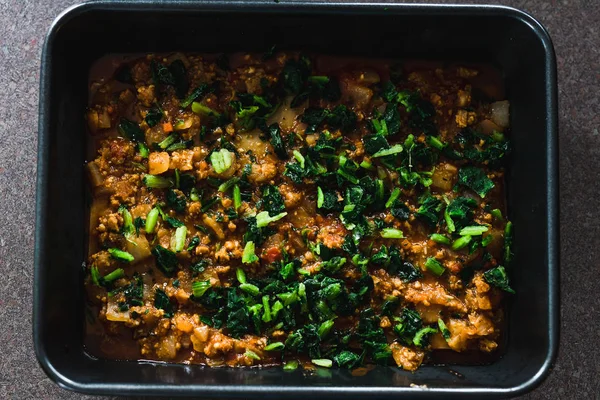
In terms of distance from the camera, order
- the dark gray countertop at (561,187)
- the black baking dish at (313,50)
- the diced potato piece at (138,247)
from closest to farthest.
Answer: the black baking dish at (313,50) < the diced potato piece at (138,247) < the dark gray countertop at (561,187)

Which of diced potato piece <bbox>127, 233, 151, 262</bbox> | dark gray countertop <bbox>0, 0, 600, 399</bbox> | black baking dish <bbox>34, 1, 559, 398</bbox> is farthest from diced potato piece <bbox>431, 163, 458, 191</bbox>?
diced potato piece <bbox>127, 233, 151, 262</bbox>

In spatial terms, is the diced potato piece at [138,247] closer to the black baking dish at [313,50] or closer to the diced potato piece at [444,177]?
the black baking dish at [313,50]

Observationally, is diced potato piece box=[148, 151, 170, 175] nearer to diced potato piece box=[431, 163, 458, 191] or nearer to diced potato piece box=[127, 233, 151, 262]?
diced potato piece box=[127, 233, 151, 262]

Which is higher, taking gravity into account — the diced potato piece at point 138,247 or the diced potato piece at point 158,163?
the diced potato piece at point 158,163

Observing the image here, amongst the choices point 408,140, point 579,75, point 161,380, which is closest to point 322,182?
point 408,140

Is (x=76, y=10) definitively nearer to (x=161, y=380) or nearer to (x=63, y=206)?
(x=63, y=206)

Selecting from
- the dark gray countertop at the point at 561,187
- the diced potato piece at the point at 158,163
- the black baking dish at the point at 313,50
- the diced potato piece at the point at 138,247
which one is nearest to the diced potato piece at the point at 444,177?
the black baking dish at the point at 313,50
